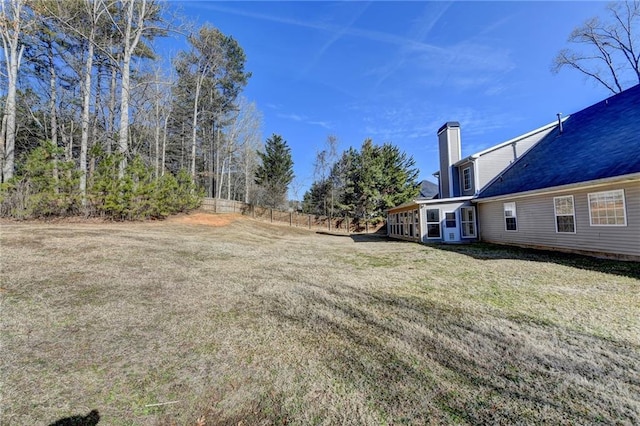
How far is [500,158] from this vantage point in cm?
1364

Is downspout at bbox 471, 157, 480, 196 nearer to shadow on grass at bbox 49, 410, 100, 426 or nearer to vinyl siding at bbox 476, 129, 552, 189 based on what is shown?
vinyl siding at bbox 476, 129, 552, 189

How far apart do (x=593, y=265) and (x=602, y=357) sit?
226 inches

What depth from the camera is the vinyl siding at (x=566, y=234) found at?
6.98 metres

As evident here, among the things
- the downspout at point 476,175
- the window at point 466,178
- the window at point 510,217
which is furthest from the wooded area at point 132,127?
the window at point 510,217

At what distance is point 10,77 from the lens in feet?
39.4

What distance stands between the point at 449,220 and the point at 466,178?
2.95m

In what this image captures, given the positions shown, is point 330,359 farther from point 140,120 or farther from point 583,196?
point 140,120

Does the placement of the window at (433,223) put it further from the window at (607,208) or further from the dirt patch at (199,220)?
the dirt patch at (199,220)

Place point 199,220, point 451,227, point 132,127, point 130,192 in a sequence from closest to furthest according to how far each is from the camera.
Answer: point 130,192 < point 451,227 < point 199,220 < point 132,127

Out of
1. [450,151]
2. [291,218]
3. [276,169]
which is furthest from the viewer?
[276,169]

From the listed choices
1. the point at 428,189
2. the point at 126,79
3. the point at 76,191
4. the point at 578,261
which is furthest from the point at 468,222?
the point at 428,189

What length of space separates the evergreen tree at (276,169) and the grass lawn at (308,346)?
2212 cm

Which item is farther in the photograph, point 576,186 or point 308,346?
point 576,186

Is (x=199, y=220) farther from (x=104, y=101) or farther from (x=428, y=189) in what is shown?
(x=428, y=189)
